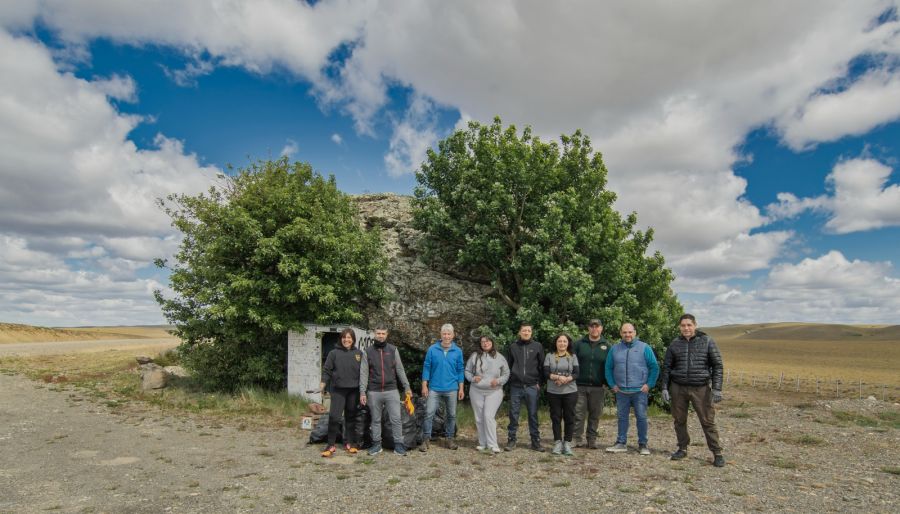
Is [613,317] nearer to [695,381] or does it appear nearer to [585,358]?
[585,358]

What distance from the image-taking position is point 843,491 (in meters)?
6.77

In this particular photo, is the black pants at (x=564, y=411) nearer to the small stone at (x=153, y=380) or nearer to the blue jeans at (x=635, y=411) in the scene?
the blue jeans at (x=635, y=411)

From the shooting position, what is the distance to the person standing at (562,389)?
892cm

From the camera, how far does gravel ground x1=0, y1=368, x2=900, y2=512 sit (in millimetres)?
6234

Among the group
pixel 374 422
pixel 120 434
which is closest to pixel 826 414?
pixel 374 422

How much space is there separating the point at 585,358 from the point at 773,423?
23.4ft

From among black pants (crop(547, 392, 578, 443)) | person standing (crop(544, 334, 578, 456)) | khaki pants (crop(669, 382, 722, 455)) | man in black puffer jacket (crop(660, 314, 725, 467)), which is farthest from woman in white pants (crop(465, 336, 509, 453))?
khaki pants (crop(669, 382, 722, 455))

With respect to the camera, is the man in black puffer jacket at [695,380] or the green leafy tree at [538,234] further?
the green leafy tree at [538,234]

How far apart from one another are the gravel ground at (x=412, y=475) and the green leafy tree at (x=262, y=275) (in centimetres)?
359

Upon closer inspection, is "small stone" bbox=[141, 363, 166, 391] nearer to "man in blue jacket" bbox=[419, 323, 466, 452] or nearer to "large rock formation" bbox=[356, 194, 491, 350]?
"large rock formation" bbox=[356, 194, 491, 350]

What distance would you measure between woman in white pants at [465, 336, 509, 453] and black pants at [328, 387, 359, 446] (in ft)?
7.37

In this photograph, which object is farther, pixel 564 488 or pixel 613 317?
pixel 613 317

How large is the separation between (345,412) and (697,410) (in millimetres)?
6419

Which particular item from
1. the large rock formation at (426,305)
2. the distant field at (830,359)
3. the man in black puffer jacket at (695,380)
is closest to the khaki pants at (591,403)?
the man in black puffer jacket at (695,380)
